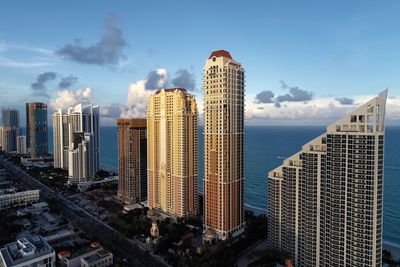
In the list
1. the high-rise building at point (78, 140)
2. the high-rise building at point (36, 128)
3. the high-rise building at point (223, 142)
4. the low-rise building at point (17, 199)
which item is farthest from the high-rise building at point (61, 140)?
the high-rise building at point (223, 142)

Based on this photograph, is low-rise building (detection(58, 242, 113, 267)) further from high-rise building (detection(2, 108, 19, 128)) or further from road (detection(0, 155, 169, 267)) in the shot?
high-rise building (detection(2, 108, 19, 128))

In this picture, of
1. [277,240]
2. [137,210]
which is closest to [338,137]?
[277,240]

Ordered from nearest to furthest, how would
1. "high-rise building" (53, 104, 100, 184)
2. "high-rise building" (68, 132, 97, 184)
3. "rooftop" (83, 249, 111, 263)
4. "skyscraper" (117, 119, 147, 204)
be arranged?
"rooftop" (83, 249, 111, 263) < "skyscraper" (117, 119, 147, 204) < "high-rise building" (68, 132, 97, 184) < "high-rise building" (53, 104, 100, 184)

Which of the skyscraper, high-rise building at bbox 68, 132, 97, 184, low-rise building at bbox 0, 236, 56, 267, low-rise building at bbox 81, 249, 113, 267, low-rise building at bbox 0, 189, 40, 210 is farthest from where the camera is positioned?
high-rise building at bbox 68, 132, 97, 184

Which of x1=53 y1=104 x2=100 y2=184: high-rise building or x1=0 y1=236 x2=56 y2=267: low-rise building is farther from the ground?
x1=53 y1=104 x2=100 y2=184: high-rise building

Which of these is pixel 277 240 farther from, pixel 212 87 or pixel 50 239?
pixel 50 239

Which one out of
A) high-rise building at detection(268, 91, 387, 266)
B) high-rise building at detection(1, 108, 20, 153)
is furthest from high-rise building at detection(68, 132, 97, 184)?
high-rise building at detection(1, 108, 20, 153)

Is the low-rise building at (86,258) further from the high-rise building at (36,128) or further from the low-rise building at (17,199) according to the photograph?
the high-rise building at (36,128)
